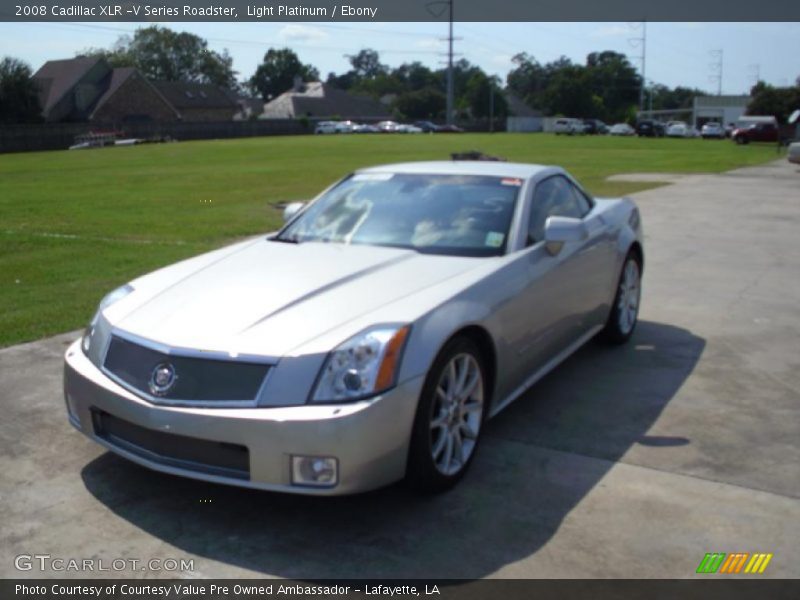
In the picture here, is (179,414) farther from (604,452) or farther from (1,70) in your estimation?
(1,70)

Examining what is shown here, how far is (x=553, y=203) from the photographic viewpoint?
5555mm

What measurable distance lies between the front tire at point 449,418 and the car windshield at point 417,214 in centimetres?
86

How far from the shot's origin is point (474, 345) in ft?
13.6

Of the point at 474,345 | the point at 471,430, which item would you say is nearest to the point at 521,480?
the point at 471,430

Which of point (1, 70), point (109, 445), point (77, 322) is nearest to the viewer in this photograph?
point (109, 445)

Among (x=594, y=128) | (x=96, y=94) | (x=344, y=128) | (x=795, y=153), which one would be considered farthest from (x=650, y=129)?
(x=96, y=94)

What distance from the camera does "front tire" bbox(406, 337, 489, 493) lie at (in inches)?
147

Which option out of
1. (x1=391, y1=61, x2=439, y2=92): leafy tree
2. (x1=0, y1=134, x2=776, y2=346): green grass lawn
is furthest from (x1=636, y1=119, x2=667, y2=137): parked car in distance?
(x1=391, y1=61, x2=439, y2=92): leafy tree

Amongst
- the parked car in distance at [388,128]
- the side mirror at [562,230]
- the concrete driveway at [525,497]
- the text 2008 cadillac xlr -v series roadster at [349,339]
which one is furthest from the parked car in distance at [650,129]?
the side mirror at [562,230]

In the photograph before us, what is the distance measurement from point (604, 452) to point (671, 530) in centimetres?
84

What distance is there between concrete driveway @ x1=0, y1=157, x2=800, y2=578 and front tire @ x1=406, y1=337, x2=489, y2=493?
0.13m

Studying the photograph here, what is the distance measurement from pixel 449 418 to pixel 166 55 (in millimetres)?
129950

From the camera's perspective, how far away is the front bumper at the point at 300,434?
3.40m

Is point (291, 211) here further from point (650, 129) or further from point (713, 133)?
point (650, 129)
